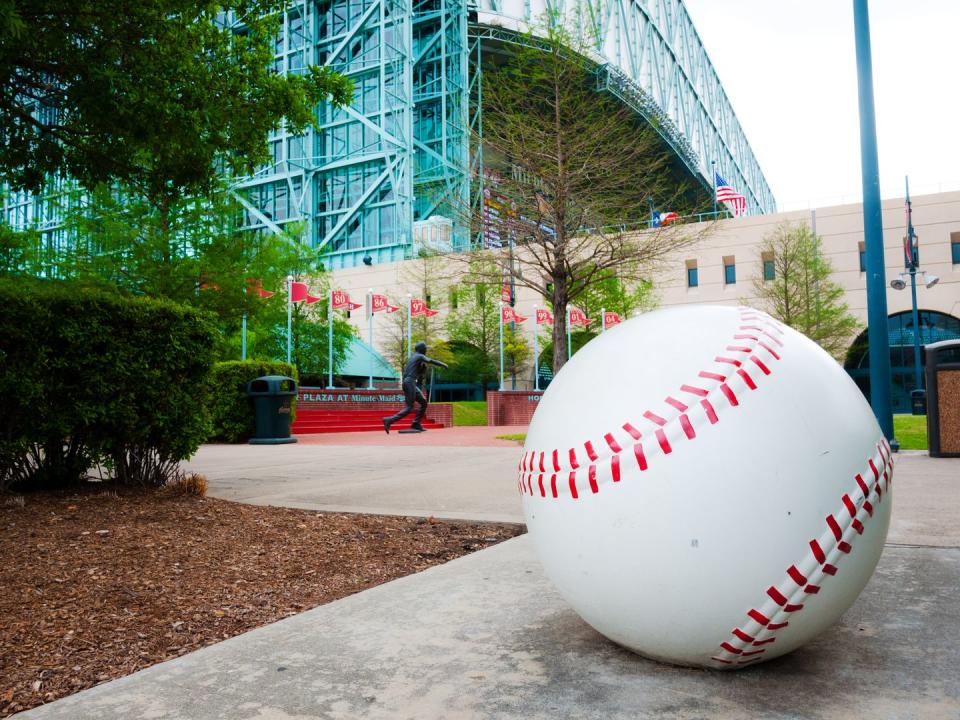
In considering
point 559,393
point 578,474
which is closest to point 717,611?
point 578,474

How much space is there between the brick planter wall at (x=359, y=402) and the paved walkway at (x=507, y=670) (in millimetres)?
20371

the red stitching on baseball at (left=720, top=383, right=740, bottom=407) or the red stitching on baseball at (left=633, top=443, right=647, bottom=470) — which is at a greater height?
the red stitching on baseball at (left=720, top=383, right=740, bottom=407)

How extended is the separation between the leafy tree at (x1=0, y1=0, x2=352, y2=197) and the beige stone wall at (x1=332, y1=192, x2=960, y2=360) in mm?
28409

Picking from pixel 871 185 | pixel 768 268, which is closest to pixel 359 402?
pixel 871 185

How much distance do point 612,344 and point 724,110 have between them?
102183mm

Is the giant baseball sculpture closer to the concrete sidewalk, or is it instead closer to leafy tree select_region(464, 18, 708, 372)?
the concrete sidewalk

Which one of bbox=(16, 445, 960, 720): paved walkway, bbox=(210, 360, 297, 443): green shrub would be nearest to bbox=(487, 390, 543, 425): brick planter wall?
bbox=(210, 360, 297, 443): green shrub

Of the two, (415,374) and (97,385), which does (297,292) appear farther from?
(97,385)

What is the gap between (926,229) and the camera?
37.1 metres

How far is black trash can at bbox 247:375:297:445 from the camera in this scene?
16.0 meters

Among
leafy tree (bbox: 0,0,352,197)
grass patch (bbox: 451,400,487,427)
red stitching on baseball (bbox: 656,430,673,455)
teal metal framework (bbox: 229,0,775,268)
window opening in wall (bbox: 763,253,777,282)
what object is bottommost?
grass patch (bbox: 451,400,487,427)

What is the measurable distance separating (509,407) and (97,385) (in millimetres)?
20338

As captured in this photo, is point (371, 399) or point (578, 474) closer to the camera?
point (578, 474)

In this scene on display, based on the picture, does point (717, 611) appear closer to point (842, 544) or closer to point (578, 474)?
point (842, 544)
